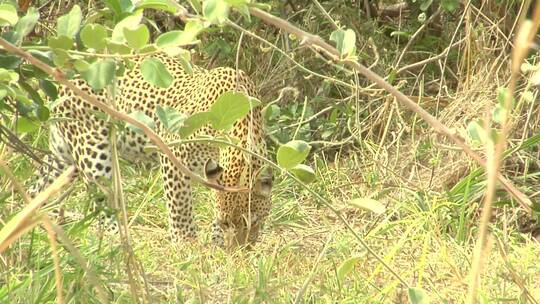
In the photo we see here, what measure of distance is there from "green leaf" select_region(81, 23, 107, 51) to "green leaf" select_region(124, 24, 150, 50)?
0.42 ft

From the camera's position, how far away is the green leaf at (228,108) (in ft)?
7.67

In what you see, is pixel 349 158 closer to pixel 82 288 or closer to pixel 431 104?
pixel 431 104

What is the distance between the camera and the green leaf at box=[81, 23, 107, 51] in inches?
91.8

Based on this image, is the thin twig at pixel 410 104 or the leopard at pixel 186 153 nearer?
the thin twig at pixel 410 104

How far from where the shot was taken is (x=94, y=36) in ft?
7.68

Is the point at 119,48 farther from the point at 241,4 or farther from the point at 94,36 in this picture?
the point at 241,4

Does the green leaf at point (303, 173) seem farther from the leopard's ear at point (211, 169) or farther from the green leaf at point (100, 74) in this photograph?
the leopard's ear at point (211, 169)

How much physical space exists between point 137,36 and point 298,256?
270cm

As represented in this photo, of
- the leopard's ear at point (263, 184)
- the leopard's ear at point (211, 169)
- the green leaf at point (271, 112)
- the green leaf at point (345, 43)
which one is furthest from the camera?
the green leaf at point (271, 112)

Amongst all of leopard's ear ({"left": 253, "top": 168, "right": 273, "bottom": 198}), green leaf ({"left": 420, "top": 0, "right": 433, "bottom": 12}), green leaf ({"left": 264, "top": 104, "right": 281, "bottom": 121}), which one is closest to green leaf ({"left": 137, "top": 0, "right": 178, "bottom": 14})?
leopard's ear ({"left": 253, "top": 168, "right": 273, "bottom": 198})

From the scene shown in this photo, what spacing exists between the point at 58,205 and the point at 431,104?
118 inches

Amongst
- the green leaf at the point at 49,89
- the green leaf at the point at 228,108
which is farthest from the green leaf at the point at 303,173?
the green leaf at the point at 49,89

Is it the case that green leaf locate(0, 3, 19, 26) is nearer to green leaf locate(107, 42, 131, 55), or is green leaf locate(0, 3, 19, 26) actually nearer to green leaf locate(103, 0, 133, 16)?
green leaf locate(107, 42, 131, 55)

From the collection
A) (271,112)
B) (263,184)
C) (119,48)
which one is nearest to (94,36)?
(119,48)
